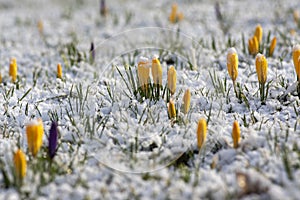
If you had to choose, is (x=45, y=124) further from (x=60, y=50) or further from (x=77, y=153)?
(x=60, y=50)

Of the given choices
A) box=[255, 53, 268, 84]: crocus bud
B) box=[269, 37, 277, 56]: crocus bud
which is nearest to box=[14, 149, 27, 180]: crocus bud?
box=[255, 53, 268, 84]: crocus bud

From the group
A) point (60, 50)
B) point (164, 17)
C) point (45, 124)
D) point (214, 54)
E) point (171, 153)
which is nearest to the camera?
point (171, 153)

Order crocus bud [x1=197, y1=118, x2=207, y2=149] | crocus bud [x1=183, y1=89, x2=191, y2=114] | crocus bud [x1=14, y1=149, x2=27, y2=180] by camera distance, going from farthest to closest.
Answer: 1. crocus bud [x1=183, y1=89, x2=191, y2=114]
2. crocus bud [x1=197, y1=118, x2=207, y2=149]
3. crocus bud [x1=14, y1=149, x2=27, y2=180]

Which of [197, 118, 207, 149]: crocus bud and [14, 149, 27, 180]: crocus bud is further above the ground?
[197, 118, 207, 149]: crocus bud

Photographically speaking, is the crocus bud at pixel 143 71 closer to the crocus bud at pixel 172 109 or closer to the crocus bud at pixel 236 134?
the crocus bud at pixel 172 109

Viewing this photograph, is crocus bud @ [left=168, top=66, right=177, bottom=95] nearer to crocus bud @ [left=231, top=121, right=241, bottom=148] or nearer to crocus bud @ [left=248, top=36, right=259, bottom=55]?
crocus bud @ [left=231, top=121, right=241, bottom=148]

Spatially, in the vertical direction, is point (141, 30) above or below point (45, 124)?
above

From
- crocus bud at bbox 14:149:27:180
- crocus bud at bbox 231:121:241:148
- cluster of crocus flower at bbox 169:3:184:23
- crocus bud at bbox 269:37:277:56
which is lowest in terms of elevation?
Answer: crocus bud at bbox 14:149:27:180

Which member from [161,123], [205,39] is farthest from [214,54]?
[161,123]

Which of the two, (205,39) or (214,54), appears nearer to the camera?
(214,54)
